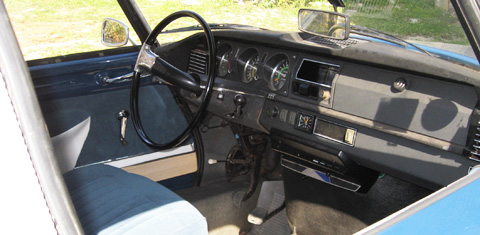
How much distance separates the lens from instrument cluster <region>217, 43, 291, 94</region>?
238 centimetres

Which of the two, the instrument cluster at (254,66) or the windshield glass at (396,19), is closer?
the windshield glass at (396,19)

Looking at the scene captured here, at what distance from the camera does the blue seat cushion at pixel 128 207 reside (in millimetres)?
1363

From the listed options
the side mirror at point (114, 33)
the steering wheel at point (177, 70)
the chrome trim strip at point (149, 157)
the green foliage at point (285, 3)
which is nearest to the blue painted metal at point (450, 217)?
the steering wheel at point (177, 70)

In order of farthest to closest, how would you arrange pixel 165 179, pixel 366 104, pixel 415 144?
pixel 165 179, pixel 366 104, pixel 415 144

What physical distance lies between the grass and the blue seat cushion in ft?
2.68

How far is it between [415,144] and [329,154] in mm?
469

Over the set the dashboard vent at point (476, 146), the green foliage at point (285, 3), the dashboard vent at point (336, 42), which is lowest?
the dashboard vent at point (476, 146)

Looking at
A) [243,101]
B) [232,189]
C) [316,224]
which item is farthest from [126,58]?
[316,224]

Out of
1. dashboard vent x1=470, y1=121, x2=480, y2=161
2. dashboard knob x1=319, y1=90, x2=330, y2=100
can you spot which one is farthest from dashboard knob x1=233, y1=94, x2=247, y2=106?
dashboard vent x1=470, y1=121, x2=480, y2=161

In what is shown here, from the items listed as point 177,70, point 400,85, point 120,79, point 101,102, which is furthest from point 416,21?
point 101,102

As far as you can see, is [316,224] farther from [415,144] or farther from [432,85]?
[432,85]

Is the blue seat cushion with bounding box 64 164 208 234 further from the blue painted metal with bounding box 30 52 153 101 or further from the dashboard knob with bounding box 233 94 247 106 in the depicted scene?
the dashboard knob with bounding box 233 94 247 106

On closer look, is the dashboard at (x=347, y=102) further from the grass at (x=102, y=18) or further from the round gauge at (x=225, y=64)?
the grass at (x=102, y=18)

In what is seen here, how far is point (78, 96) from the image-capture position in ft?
8.13
